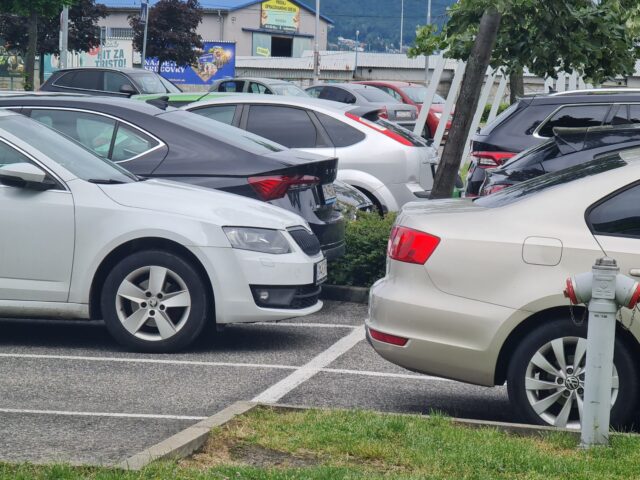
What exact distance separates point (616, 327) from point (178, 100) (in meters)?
10.7

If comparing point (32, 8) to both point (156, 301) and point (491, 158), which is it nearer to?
point (491, 158)

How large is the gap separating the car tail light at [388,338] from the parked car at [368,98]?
876 inches

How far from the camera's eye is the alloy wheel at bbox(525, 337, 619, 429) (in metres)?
6.33

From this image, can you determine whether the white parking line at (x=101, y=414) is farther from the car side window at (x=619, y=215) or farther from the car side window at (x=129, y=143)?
the car side window at (x=129, y=143)

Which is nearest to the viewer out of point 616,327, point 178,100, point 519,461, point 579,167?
point 519,461

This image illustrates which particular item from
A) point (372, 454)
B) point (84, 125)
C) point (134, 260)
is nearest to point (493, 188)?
point (84, 125)

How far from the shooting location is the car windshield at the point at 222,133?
9.96m

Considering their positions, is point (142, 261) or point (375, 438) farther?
point (142, 261)

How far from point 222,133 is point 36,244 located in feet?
7.31

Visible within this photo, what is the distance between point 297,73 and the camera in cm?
8369

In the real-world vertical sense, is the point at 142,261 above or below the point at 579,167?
below

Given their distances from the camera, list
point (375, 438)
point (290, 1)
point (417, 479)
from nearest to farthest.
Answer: point (417, 479) → point (375, 438) → point (290, 1)

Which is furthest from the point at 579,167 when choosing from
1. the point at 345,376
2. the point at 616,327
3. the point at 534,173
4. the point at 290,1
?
the point at 290,1

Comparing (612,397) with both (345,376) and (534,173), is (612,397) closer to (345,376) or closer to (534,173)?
(345,376)
